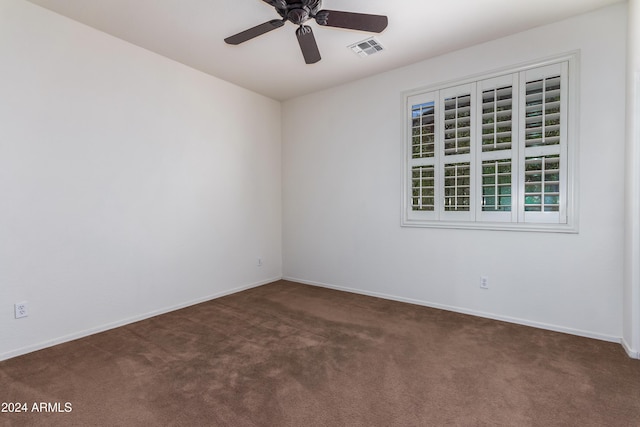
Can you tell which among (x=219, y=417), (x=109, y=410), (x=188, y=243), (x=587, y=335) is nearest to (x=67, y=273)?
(x=188, y=243)

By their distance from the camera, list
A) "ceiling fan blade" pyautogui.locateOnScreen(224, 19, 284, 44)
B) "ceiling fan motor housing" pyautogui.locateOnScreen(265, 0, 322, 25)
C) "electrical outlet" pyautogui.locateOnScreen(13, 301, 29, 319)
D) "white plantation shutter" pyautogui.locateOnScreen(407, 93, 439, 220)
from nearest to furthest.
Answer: "ceiling fan motor housing" pyautogui.locateOnScreen(265, 0, 322, 25) < "ceiling fan blade" pyautogui.locateOnScreen(224, 19, 284, 44) < "electrical outlet" pyautogui.locateOnScreen(13, 301, 29, 319) < "white plantation shutter" pyautogui.locateOnScreen(407, 93, 439, 220)

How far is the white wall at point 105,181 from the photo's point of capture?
8.07 ft

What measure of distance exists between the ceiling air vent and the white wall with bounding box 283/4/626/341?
0.60 meters

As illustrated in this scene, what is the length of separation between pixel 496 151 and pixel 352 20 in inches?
75.9

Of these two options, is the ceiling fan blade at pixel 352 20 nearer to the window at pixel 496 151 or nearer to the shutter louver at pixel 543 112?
the window at pixel 496 151

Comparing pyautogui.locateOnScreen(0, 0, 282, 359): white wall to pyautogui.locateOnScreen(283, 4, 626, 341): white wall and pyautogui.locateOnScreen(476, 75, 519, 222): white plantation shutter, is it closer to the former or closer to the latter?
pyautogui.locateOnScreen(283, 4, 626, 341): white wall

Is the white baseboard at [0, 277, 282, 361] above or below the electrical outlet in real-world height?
below

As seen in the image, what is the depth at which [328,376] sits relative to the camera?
2.13 m

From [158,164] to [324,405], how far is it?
288 centimetres

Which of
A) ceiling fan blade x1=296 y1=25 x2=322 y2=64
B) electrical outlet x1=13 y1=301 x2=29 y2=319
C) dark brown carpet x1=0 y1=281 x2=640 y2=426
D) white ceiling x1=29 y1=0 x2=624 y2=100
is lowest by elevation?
→ dark brown carpet x1=0 y1=281 x2=640 y2=426

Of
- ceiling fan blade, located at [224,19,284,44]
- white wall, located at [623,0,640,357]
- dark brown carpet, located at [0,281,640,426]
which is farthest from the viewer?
white wall, located at [623,0,640,357]

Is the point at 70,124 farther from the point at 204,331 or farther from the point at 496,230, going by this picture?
the point at 496,230

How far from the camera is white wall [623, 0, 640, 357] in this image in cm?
227

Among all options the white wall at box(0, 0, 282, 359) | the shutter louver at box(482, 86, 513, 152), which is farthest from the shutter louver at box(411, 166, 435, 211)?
the white wall at box(0, 0, 282, 359)
